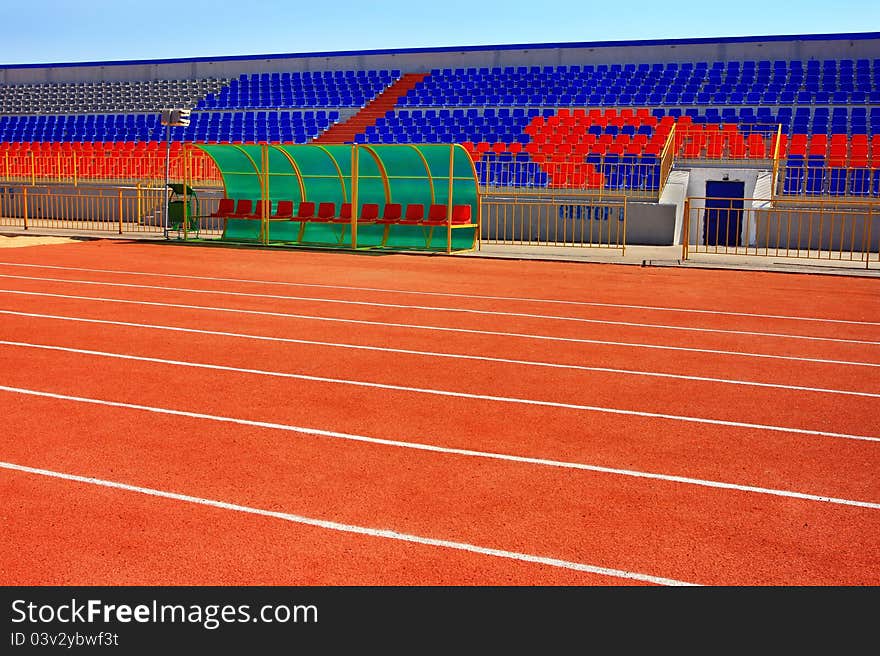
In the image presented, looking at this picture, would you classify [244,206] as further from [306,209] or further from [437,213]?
[437,213]

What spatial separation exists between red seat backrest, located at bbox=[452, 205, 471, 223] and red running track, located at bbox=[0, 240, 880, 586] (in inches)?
353

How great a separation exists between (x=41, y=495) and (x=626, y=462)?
10.8 feet

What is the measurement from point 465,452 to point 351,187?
55.1 feet

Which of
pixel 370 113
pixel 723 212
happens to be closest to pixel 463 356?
pixel 723 212

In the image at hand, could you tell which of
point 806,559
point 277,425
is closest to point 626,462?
point 806,559

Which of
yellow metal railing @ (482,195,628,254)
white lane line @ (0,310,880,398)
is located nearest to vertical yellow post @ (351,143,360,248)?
yellow metal railing @ (482,195,628,254)

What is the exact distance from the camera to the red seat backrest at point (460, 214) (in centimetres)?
2102

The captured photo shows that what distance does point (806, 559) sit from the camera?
14.4ft

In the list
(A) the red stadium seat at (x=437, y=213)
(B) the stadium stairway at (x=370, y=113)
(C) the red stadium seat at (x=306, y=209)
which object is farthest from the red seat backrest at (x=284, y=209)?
(B) the stadium stairway at (x=370, y=113)

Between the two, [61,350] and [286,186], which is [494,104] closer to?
[286,186]

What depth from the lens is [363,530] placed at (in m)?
4.70

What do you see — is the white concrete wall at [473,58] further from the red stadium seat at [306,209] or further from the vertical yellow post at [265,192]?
the vertical yellow post at [265,192]

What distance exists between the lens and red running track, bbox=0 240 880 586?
4.38 metres
